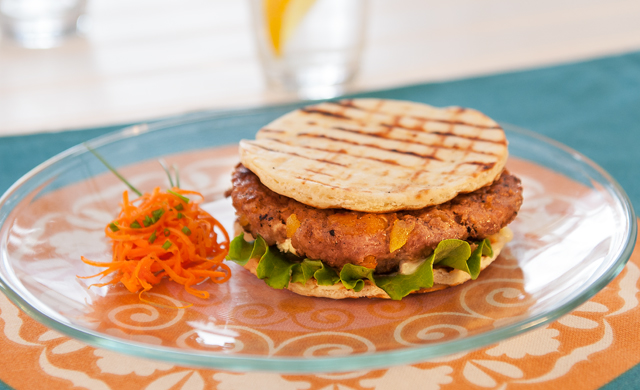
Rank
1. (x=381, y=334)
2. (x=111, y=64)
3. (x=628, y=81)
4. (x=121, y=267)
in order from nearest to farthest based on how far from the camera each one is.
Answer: (x=381, y=334)
(x=121, y=267)
(x=628, y=81)
(x=111, y=64)

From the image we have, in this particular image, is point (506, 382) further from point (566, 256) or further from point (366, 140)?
point (366, 140)

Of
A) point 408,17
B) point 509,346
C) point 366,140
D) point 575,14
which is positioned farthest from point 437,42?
point 509,346

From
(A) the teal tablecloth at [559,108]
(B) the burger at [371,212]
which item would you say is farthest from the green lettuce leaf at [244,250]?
(A) the teal tablecloth at [559,108]

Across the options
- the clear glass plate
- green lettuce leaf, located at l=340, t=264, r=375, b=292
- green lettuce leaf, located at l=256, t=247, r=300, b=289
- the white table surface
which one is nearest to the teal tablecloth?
the white table surface

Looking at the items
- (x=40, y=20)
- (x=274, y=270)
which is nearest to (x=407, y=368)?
(x=274, y=270)

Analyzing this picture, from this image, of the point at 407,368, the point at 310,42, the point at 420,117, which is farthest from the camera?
the point at 310,42

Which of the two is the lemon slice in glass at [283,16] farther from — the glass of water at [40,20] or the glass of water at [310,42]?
the glass of water at [40,20]

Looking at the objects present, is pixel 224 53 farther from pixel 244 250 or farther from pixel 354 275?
pixel 354 275
